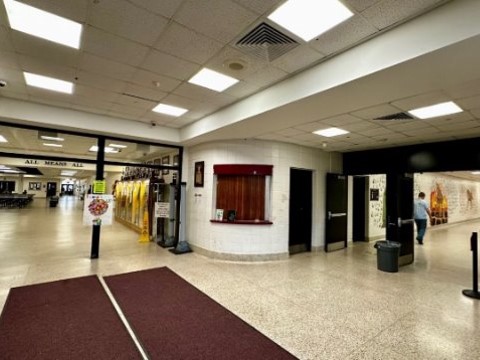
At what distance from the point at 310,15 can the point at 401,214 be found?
17.5 ft

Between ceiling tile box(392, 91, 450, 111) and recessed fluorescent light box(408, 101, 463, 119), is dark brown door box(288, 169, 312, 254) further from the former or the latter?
ceiling tile box(392, 91, 450, 111)

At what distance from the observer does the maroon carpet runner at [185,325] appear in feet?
8.10

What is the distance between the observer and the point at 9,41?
2.93 metres

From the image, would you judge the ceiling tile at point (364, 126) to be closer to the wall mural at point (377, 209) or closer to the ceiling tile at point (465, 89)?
the ceiling tile at point (465, 89)

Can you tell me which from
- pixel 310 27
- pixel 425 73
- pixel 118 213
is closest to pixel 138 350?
pixel 310 27

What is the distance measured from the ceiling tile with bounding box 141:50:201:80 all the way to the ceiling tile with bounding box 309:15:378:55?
5.16ft

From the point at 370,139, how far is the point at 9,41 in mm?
6345

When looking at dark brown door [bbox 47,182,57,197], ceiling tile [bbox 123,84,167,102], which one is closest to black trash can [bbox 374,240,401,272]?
ceiling tile [bbox 123,84,167,102]

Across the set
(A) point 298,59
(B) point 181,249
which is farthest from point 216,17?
(B) point 181,249

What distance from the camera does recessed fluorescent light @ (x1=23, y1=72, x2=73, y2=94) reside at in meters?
3.84

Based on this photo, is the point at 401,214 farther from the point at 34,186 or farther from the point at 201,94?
the point at 34,186

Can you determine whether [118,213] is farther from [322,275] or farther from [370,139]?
[370,139]

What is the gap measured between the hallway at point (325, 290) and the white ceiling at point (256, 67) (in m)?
2.81

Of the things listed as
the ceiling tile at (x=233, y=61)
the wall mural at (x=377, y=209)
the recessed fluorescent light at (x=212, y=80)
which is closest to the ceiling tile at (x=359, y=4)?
the ceiling tile at (x=233, y=61)
